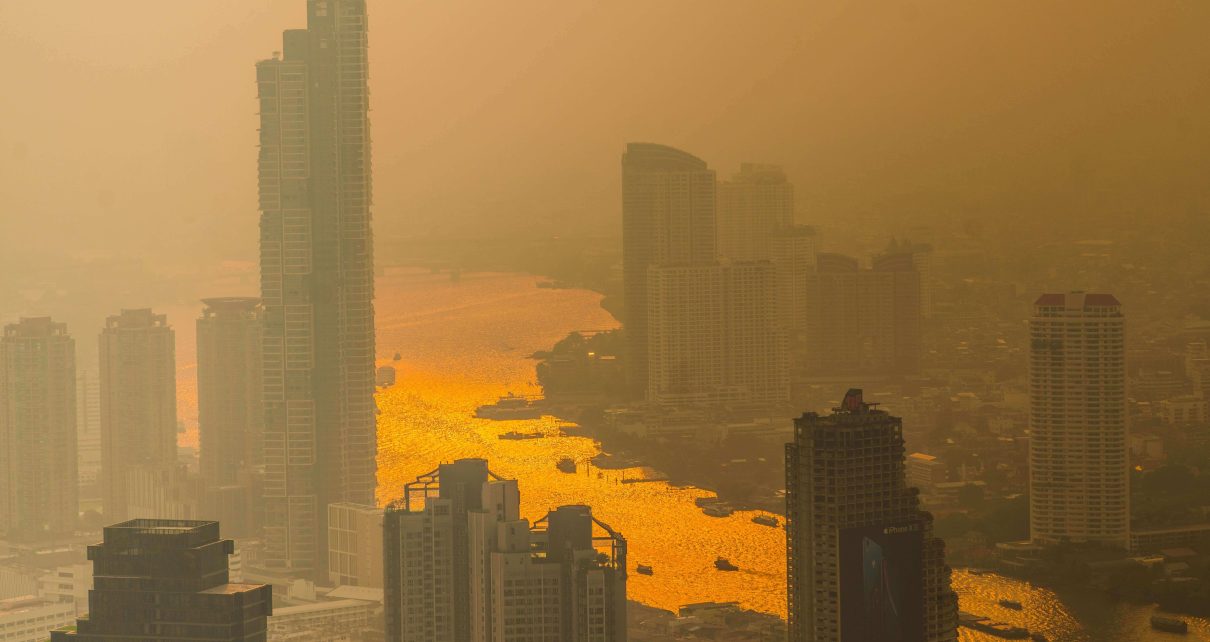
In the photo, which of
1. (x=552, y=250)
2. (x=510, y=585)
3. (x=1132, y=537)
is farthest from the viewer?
(x=552, y=250)

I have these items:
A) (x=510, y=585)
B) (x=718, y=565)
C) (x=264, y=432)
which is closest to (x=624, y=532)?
(x=718, y=565)

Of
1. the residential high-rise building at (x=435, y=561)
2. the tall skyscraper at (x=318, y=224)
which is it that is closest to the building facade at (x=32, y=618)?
the residential high-rise building at (x=435, y=561)

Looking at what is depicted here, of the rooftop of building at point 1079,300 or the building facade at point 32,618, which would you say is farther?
the rooftop of building at point 1079,300

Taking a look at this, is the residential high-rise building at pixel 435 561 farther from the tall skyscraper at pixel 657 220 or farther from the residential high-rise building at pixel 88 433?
the tall skyscraper at pixel 657 220

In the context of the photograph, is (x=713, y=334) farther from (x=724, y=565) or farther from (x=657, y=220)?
(x=724, y=565)

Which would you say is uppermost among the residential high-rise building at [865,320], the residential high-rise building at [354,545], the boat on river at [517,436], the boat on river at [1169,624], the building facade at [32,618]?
the residential high-rise building at [865,320]

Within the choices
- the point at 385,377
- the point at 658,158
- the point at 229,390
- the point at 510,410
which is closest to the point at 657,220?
the point at 658,158

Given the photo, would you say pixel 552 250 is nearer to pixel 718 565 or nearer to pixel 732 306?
pixel 732 306
